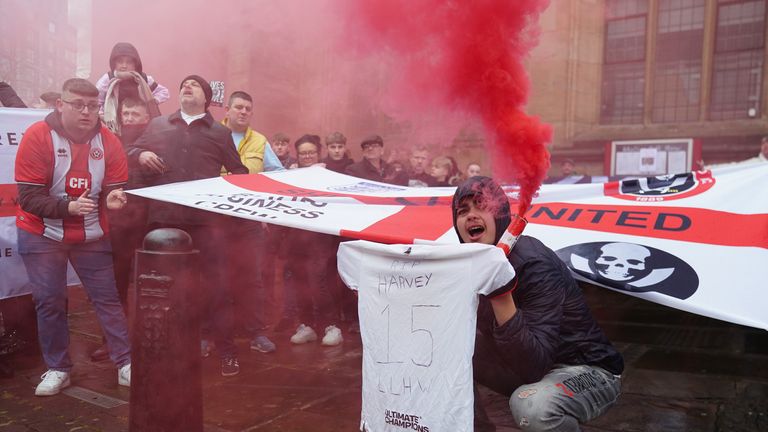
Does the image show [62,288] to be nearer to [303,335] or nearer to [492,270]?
[303,335]

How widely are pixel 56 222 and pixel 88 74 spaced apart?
284 centimetres

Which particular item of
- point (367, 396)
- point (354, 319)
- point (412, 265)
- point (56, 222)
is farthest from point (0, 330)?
point (412, 265)

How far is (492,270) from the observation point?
2.14 m

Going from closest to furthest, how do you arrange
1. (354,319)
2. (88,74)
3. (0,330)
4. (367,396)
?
(367,396), (0,330), (354,319), (88,74)

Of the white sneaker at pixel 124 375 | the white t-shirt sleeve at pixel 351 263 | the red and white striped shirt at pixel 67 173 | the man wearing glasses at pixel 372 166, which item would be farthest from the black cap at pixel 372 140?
the white t-shirt sleeve at pixel 351 263

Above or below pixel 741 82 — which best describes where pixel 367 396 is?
below

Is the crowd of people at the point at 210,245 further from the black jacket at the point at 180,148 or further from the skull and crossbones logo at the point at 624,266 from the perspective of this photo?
the skull and crossbones logo at the point at 624,266

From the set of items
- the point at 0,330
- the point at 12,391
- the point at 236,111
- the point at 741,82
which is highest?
the point at 741,82

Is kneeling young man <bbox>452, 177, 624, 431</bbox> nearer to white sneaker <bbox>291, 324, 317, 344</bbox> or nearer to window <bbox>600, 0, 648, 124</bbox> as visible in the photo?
white sneaker <bbox>291, 324, 317, 344</bbox>

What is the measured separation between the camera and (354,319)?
210 inches

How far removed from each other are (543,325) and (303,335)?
117 inches

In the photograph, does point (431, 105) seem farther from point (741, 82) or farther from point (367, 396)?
point (741, 82)

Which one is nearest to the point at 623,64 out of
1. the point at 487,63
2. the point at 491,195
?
the point at 487,63

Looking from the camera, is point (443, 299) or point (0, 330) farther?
point (0, 330)
